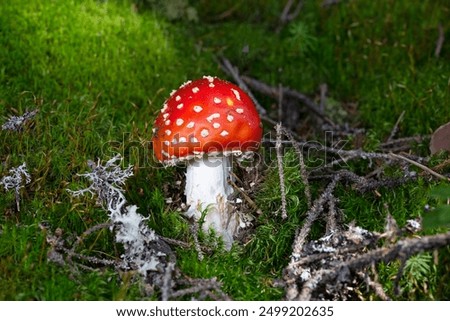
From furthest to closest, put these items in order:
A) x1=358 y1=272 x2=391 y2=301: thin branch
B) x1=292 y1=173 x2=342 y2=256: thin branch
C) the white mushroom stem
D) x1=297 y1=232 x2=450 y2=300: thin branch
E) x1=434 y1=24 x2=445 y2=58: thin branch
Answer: x1=434 y1=24 x2=445 y2=58: thin branch, the white mushroom stem, x1=292 y1=173 x2=342 y2=256: thin branch, x1=358 y1=272 x2=391 y2=301: thin branch, x1=297 y1=232 x2=450 y2=300: thin branch

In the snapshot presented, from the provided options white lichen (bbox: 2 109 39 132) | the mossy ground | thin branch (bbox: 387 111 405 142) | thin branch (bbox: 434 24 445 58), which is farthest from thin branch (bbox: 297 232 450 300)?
thin branch (bbox: 434 24 445 58)

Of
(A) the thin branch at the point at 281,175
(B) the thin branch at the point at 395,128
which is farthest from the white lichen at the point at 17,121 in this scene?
(B) the thin branch at the point at 395,128

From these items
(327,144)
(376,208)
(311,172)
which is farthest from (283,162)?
(327,144)

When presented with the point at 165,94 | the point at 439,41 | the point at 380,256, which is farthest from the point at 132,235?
the point at 439,41

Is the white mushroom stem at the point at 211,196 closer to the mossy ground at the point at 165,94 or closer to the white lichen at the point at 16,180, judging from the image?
the mossy ground at the point at 165,94

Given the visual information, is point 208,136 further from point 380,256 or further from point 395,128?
point 395,128

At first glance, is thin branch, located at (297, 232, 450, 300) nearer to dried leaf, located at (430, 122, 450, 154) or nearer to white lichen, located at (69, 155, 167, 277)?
white lichen, located at (69, 155, 167, 277)
